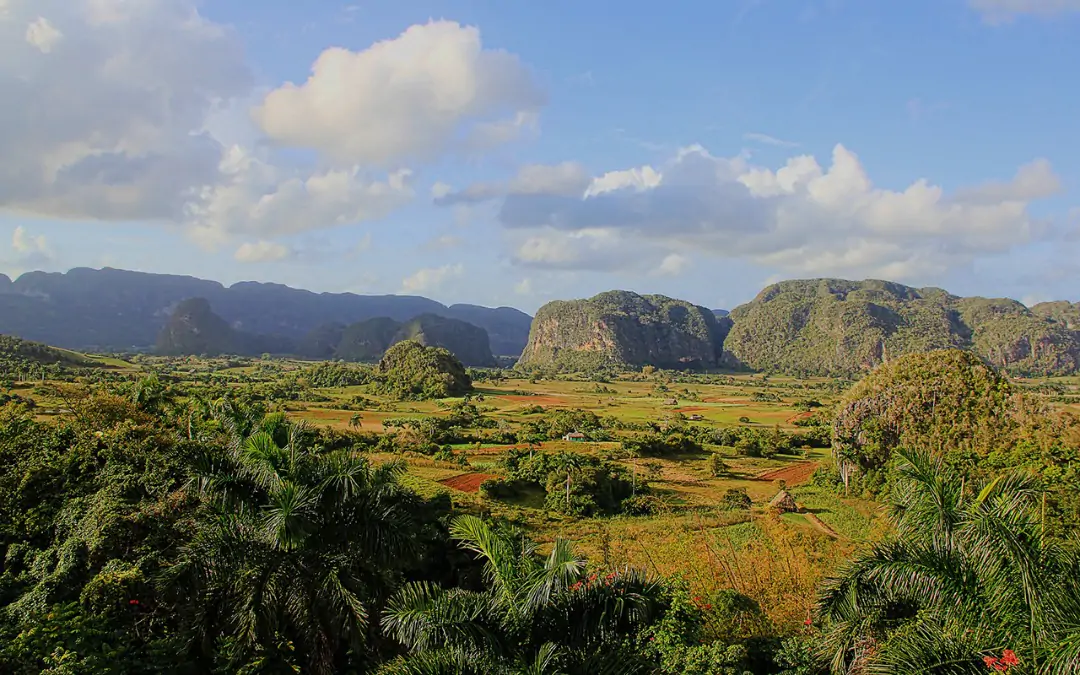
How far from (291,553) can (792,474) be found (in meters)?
33.8

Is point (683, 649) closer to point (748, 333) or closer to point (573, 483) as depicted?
point (573, 483)

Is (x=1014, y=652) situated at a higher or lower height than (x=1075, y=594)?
lower

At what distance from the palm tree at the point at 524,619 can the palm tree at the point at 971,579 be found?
2265 millimetres

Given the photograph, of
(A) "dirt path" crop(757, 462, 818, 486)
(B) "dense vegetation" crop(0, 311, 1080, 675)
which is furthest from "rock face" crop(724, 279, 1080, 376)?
(B) "dense vegetation" crop(0, 311, 1080, 675)

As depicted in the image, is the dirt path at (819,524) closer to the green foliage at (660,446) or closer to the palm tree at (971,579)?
the green foliage at (660,446)

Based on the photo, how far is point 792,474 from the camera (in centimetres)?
3616

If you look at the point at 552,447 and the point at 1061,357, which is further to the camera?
the point at 1061,357

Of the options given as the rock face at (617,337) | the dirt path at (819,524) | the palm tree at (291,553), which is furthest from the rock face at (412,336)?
the palm tree at (291,553)

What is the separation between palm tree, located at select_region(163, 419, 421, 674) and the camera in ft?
23.7

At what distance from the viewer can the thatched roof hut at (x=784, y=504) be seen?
26391 mm

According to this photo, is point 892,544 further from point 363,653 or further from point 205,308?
point 205,308

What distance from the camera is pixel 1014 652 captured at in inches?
217

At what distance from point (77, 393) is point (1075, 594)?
16.6 meters

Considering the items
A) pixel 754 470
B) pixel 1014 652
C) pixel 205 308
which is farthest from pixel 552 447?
pixel 205 308
